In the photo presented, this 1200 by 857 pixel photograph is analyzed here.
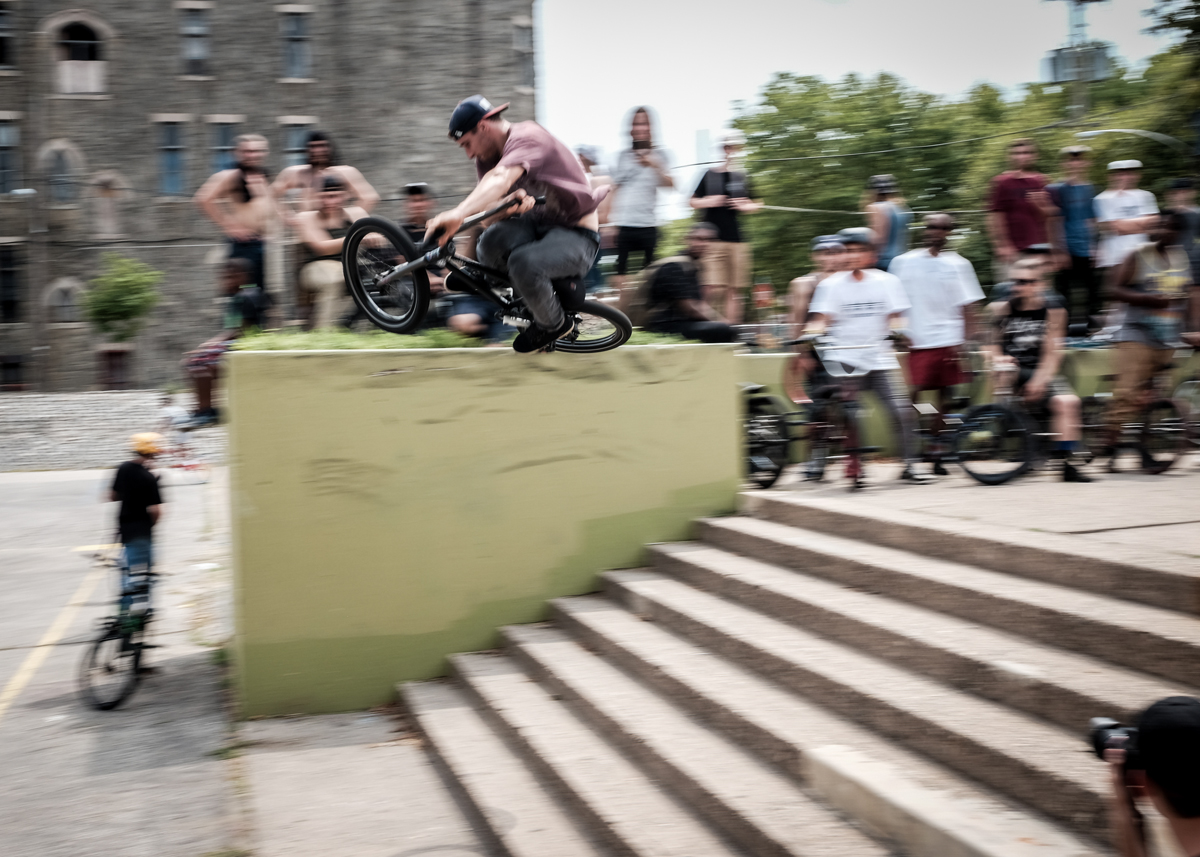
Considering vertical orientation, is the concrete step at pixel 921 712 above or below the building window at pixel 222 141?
below

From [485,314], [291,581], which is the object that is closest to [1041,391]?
[485,314]

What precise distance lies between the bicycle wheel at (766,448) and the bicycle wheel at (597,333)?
1.73 meters

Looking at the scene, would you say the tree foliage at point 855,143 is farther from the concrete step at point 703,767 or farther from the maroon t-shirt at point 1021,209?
the concrete step at point 703,767

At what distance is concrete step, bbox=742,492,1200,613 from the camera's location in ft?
14.8

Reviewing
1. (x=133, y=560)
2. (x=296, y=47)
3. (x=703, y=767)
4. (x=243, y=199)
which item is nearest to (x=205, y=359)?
(x=243, y=199)

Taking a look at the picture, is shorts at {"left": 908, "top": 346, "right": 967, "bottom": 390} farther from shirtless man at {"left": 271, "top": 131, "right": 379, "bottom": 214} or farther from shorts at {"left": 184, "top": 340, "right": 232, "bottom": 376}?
shorts at {"left": 184, "top": 340, "right": 232, "bottom": 376}

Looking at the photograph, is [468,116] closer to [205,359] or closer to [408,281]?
[408,281]

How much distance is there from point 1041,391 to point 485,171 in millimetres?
4237

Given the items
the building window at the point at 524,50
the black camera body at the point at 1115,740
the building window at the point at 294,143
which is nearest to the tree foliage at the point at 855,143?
the building window at the point at 524,50

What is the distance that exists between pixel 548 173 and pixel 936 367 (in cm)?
391

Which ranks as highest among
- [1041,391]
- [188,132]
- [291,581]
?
[188,132]

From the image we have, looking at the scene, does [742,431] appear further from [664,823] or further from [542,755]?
[664,823]

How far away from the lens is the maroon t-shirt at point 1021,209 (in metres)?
9.24

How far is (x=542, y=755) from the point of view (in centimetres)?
567
